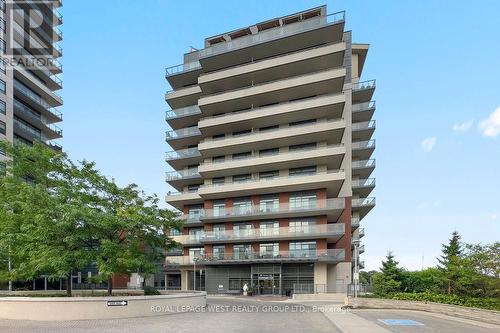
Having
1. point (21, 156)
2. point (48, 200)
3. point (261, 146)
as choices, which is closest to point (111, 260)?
point (48, 200)

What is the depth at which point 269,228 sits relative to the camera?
4712cm

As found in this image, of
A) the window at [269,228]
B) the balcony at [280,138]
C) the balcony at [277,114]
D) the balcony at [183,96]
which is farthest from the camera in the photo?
the balcony at [183,96]

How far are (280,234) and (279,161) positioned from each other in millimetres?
8601

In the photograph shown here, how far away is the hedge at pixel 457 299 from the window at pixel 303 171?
66.1 ft

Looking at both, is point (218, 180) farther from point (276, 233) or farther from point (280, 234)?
point (280, 234)

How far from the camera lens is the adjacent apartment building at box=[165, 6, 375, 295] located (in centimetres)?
4531

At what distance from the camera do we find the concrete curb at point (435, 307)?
2082cm

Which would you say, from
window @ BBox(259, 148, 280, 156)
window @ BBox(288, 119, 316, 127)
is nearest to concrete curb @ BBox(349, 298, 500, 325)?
window @ BBox(259, 148, 280, 156)

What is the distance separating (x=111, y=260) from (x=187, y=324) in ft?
20.3

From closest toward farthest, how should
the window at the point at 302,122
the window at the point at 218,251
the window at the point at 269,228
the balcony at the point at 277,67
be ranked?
the balcony at the point at 277,67
the window at the point at 269,228
the window at the point at 218,251
the window at the point at 302,122

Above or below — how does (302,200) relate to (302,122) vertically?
below

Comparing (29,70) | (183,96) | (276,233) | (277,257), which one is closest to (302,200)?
(276,233)

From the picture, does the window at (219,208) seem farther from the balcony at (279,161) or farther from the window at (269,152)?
the window at (269,152)

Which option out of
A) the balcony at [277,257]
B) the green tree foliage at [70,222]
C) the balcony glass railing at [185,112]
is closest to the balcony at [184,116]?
the balcony glass railing at [185,112]
